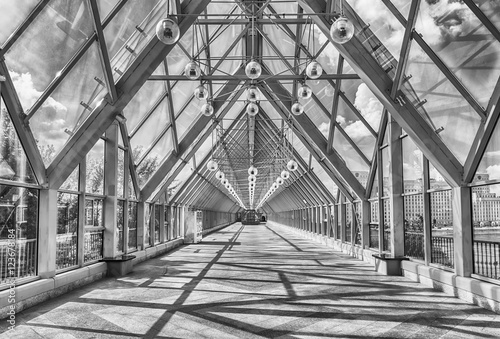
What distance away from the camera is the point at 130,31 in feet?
39.0

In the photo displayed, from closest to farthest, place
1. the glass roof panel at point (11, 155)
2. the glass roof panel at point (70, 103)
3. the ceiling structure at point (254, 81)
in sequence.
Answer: the glass roof panel at point (11, 155)
the ceiling structure at point (254, 81)
the glass roof panel at point (70, 103)

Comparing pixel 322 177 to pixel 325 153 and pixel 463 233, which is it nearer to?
pixel 325 153

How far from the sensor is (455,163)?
11.0 meters

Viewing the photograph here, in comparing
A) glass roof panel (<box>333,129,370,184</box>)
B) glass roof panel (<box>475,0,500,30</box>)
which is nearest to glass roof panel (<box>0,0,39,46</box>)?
glass roof panel (<box>475,0,500,30</box>)

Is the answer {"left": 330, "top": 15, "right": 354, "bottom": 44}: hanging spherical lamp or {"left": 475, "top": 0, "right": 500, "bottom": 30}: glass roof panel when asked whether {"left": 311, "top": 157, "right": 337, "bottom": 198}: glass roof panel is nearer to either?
{"left": 475, "top": 0, "right": 500, "bottom": 30}: glass roof panel

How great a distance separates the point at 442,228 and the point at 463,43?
5.23m

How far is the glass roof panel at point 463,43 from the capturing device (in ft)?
29.7

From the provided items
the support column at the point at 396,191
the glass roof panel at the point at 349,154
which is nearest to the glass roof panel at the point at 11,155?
the support column at the point at 396,191

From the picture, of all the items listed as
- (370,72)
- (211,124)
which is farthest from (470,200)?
(211,124)

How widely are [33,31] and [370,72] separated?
322 inches

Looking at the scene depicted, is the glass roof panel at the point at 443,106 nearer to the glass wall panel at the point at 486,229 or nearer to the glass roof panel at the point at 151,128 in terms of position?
the glass wall panel at the point at 486,229

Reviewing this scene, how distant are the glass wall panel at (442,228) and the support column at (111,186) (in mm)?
10075

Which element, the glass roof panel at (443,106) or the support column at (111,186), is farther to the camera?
the support column at (111,186)

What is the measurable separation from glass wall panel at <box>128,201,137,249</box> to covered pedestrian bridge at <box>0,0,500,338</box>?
0.55 ft
